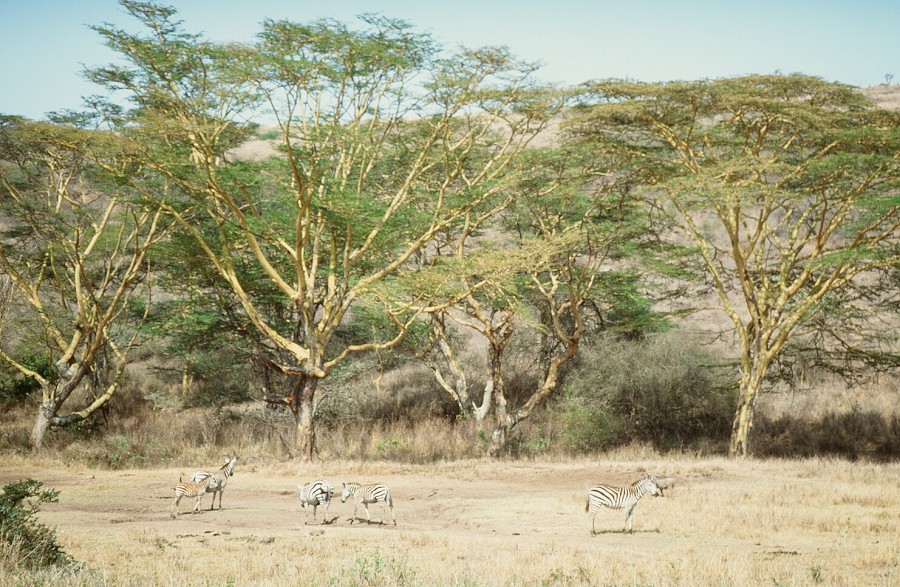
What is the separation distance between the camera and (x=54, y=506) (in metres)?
12.7

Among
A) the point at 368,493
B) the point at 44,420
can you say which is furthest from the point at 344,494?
the point at 44,420

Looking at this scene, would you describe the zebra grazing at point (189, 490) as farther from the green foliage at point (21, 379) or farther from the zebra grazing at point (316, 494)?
the green foliage at point (21, 379)

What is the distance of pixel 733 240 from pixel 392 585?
1393 cm

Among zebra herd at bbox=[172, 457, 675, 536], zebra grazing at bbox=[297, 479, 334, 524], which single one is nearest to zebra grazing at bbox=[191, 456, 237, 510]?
zebra herd at bbox=[172, 457, 675, 536]

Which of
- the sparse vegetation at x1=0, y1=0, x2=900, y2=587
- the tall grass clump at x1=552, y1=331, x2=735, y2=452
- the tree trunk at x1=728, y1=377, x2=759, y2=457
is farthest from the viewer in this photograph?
the tall grass clump at x1=552, y1=331, x2=735, y2=452

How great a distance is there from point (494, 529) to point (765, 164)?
10125 millimetres

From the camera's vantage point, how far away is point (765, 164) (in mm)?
16906

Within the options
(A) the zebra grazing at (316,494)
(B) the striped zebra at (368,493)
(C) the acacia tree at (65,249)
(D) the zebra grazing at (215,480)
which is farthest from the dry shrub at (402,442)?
(A) the zebra grazing at (316,494)

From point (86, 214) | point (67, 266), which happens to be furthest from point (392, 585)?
point (67, 266)

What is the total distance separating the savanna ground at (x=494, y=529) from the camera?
299 inches

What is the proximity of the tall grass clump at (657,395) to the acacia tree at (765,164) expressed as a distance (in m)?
3.24

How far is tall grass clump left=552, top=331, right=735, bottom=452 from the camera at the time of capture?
74.3 feet

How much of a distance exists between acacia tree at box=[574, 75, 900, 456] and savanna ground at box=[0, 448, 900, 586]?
11.9ft

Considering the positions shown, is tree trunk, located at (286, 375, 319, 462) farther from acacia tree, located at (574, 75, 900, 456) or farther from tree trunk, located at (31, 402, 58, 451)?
acacia tree, located at (574, 75, 900, 456)
